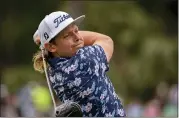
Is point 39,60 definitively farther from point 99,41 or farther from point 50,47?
point 99,41

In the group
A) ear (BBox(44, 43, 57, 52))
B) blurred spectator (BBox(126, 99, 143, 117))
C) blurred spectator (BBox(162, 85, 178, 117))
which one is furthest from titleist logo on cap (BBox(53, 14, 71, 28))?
blurred spectator (BBox(126, 99, 143, 117))

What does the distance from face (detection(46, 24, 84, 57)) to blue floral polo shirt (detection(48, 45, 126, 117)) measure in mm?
37

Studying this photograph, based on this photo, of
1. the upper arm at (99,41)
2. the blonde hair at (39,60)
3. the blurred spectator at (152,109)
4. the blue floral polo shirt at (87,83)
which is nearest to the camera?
the blue floral polo shirt at (87,83)

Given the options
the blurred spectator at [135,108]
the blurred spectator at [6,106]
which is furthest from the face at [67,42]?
the blurred spectator at [135,108]

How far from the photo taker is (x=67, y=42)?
489 cm

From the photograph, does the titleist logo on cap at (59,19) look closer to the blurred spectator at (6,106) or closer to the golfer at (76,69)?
the golfer at (76,69)

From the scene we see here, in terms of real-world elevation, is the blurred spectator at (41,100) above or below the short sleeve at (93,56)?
below

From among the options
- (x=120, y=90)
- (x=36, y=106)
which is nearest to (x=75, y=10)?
(x=120, y=90)

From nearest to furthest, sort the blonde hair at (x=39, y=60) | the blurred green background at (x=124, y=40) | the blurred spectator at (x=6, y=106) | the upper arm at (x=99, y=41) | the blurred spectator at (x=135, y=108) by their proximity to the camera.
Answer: the blonde hair at (x=39, y=60)
the upper arm at (x=99, y=41)
the blurred spectator at (x=6, y=106)
the blurred spectator at (x=135, y=108)
the blurred green background at (x=124, y=40)

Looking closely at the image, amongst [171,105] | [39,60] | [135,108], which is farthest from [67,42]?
[135,108]

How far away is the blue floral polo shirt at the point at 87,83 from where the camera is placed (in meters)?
4.89

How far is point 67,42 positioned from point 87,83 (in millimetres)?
258

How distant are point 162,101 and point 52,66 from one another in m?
11.3

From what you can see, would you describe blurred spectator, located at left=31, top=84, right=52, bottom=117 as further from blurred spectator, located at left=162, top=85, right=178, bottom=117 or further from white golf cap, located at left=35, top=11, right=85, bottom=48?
white golf cap, located at left=35, top=11, right=85, bottom=48
